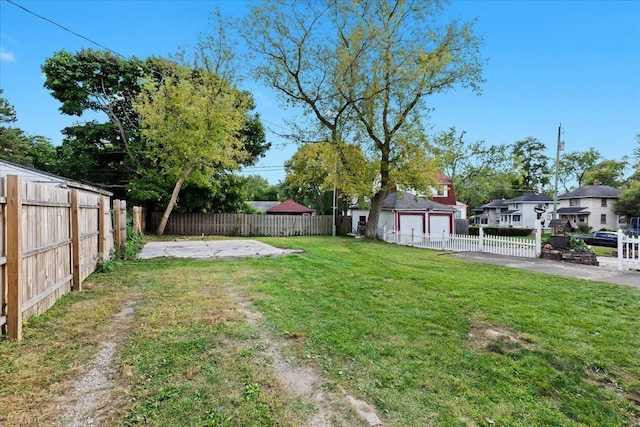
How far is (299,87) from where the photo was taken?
16.6m

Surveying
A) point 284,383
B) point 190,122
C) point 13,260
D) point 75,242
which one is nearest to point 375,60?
point 190,122

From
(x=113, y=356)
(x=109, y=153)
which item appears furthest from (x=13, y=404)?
(x=109, y=153)

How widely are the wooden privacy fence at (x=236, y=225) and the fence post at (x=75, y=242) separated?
49.7ft

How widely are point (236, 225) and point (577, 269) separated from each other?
17.0 m

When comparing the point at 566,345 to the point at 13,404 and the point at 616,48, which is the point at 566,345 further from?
the point at 616,48

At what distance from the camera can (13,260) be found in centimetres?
305

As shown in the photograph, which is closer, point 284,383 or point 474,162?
point 284,383

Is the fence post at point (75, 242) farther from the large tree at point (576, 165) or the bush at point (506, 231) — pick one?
the large tree at point (576, 165)

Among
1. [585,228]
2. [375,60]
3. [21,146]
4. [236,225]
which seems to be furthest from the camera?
[585,228]

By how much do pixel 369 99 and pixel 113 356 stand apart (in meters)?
15.1

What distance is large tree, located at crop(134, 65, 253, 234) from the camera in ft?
50.0

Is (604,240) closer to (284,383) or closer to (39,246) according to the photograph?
(284,383)

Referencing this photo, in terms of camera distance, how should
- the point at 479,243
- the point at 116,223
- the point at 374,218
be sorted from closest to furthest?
the point at 116,223, the point at 479,243, the point at 374,218

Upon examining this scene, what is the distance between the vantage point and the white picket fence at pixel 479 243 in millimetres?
11164
